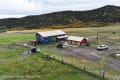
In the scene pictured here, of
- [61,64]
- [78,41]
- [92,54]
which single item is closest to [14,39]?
[78,41]

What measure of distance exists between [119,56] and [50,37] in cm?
3458

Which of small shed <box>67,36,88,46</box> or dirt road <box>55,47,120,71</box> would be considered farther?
small shed <box>67,36,88,46</box>

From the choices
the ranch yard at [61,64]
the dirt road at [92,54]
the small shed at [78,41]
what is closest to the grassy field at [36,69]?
the ranch yard at [61,64]

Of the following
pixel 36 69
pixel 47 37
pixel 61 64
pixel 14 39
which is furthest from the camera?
pixel 14 39

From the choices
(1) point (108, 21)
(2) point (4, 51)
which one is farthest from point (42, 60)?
(1) point (108, 21)

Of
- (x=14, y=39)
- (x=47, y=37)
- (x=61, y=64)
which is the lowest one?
(x=14, y=39)

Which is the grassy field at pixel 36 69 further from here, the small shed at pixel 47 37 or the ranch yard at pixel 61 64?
the small shed at pixel 47 37

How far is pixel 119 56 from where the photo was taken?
228 ft

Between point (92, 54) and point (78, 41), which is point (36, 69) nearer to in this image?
point (92, 54)

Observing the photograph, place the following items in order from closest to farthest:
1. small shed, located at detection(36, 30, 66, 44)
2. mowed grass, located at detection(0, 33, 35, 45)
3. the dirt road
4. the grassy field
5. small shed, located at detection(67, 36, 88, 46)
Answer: the grassy field
the dirt road
small shed, located at detection(67, 36, 88, 46)
small shed, located at detection(36, 30, 66, 44)
mowed grass, located at detection(0, 33, 35, 45)

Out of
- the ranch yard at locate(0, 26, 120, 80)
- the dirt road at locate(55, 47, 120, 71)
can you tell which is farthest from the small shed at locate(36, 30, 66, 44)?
the ranch yard at locate(0, 26, 120, 80)

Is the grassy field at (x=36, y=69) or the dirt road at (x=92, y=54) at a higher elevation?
the dirt road at (x=92, y=54)

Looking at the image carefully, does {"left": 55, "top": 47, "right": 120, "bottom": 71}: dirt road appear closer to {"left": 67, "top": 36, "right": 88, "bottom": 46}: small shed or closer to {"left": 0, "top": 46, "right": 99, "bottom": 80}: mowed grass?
{"left": 67, "top": 36, "right": 88, "bottom": 46}: small shed

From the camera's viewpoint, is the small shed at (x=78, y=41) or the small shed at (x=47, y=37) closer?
the small shed at (x=78, y=41)
